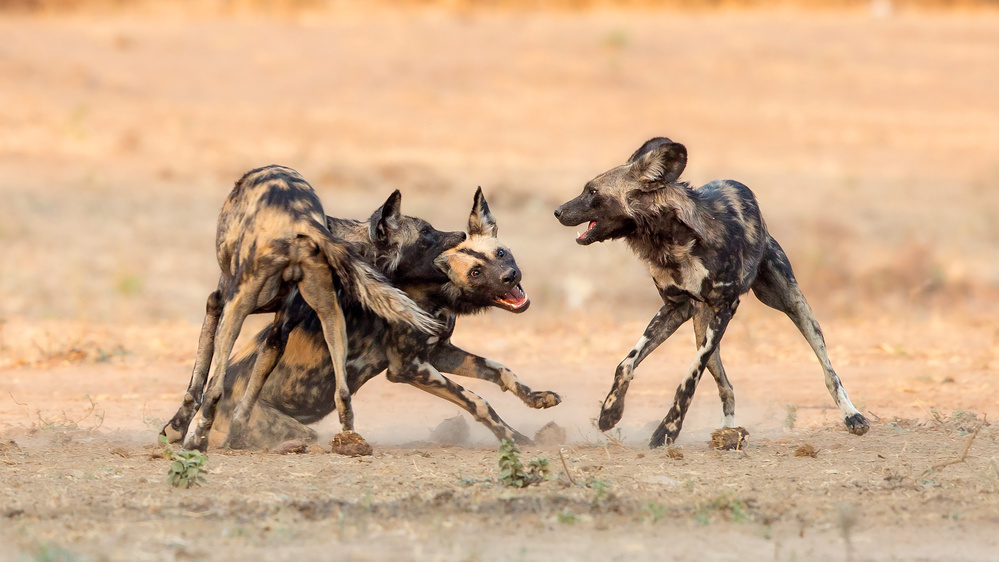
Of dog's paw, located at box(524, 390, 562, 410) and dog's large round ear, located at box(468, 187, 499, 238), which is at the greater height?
dog's large round ear, located at box(468, 187, 499, 238)

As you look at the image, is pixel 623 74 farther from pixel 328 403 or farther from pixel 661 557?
pixel 661 557

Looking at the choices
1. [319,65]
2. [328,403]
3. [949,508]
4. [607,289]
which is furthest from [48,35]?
[949,508]

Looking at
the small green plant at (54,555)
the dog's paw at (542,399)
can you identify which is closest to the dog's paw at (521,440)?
the dog's paw at (542,399)

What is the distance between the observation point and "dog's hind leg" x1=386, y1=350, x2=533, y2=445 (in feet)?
21.4

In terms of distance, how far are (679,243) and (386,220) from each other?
1.65 m

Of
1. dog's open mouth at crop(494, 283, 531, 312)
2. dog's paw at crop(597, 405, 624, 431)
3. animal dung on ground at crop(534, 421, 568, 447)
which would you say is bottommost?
animal dung on ground at crop(534, 421, 568, 447)

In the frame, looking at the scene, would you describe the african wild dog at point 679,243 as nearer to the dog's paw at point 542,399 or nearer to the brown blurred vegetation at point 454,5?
the dog's paw at point 542,399

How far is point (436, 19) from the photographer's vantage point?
28016mm

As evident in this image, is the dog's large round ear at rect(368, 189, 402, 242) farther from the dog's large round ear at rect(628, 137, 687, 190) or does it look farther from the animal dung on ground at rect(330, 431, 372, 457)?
the dog's large round ear at rect(628, 137, 687, 190)

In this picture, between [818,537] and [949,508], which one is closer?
[818,537]

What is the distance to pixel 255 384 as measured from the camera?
6195mm

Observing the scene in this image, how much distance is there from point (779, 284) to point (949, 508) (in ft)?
7.20

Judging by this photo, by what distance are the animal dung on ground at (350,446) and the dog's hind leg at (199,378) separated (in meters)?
0.86

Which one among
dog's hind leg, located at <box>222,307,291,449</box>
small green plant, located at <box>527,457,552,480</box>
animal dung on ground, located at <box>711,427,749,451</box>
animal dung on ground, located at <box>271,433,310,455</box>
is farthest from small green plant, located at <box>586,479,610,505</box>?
dog's hind leg, located at <box>222,307,291,449</box>
